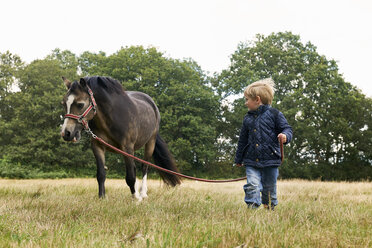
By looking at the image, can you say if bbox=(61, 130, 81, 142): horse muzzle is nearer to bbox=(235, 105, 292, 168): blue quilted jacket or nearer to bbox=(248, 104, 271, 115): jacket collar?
bbox=(235, 105, 292, 168): blue quilted jacket

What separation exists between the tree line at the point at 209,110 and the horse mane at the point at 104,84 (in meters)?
20.3

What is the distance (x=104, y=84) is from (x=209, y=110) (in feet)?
83.9

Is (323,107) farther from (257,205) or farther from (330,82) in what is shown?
(257,205)

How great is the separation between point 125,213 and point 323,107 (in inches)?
1110

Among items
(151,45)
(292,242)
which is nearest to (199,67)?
(151,45)

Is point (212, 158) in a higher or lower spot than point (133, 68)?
lower

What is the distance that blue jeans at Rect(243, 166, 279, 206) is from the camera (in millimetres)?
4117

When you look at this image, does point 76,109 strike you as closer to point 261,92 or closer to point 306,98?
point 261,92

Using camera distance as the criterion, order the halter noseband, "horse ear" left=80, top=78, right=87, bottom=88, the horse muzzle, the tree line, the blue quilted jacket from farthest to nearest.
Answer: the tree line
"horse ear" left=80, top=78, right=87, bottom=88
the halter noseband
the horse muzzle
the blue quilted jacket

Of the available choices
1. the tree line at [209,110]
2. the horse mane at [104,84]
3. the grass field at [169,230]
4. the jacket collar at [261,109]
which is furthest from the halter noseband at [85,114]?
the tree line at [209,110]

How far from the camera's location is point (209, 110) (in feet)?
100

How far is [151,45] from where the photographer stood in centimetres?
3142

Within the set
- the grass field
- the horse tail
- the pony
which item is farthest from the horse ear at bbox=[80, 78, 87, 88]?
the horse tail

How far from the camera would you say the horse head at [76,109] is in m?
4.46
